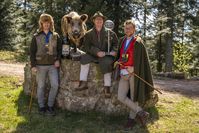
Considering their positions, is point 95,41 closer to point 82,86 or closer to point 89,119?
point 82,86

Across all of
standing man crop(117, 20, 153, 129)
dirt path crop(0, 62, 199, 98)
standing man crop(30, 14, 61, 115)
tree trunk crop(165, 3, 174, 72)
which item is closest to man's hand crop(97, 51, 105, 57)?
standing man crop(117, 20, 153, 129)

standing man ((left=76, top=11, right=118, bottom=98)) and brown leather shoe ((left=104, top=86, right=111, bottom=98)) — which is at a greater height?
standing man ((left=76, top=11, right=118, bottom=98))

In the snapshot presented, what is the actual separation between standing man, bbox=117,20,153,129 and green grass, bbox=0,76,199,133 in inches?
18.4

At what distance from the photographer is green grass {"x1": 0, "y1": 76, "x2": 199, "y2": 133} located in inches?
Result: 292

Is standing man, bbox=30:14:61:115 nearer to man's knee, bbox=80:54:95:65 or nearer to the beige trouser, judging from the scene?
man's knee, bbox=80:54:95:65

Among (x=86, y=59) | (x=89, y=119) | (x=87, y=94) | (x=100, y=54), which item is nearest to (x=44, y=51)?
(x=86, y=59)

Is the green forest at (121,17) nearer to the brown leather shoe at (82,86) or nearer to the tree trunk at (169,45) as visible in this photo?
the tree trunk at (169,45)

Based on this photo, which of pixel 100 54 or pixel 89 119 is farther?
pixel 89 119

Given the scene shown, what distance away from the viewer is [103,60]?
775 centimetres

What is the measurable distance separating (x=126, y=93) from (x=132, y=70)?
0.52m

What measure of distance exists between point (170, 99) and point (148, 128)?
201cm

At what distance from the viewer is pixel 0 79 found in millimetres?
10398

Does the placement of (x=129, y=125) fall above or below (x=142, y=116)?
below

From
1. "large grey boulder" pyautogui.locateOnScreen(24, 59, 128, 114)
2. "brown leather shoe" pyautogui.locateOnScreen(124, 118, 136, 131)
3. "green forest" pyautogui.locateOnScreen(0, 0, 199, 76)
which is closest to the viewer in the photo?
"brown leather shoe" pyautogui.locateOnScreen(124, 118, 136, 131)
